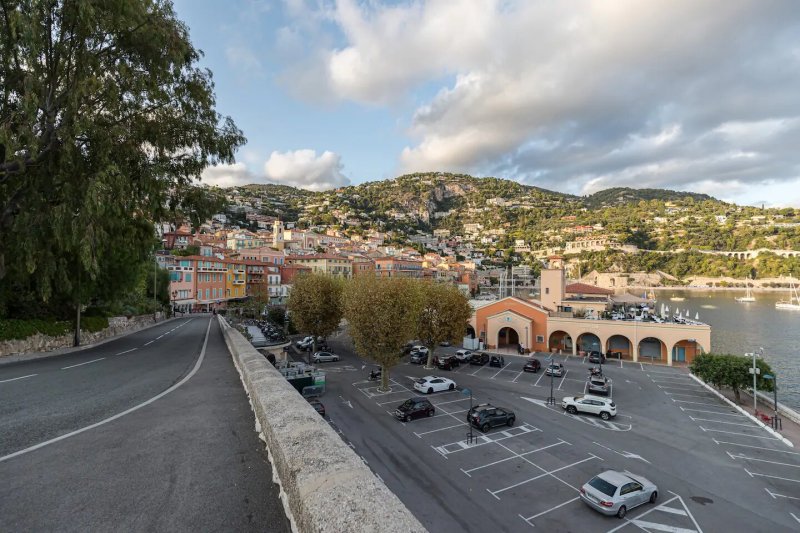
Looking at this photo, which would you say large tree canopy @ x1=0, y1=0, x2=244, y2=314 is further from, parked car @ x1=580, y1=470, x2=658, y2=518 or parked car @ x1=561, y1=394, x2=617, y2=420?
parked car @ x1=561, y1=394, x2=617, y2=420

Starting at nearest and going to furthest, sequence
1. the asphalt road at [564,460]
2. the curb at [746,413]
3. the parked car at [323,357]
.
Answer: the asphalt road at [564,460], the curb at [746,413], the parked car at [323,357]

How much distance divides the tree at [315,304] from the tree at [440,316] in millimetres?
7672

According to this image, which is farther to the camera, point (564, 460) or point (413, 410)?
point (413, 410)

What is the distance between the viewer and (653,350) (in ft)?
132

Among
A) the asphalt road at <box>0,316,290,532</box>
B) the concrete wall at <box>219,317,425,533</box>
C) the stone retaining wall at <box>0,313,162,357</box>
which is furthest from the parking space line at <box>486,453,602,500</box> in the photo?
the stone retaining wall at <box>0,313,162,357</box>

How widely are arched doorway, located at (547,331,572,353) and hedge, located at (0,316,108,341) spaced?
42194 mm

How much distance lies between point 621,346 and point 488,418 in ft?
94.8

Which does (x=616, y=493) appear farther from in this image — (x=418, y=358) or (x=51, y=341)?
(x=51, y=341)

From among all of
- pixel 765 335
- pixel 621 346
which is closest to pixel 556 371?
pixel 621 346

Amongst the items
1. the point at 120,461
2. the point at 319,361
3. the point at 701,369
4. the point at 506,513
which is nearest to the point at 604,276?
the point at 701,369

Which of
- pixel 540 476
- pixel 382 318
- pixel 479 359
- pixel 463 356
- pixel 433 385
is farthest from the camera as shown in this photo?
pixel 463 356

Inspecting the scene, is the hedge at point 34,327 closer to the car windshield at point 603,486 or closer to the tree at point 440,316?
the tree at point 440,316

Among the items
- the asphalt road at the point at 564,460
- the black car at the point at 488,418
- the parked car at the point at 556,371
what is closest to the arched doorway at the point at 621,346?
the parked car at the point at 556,371

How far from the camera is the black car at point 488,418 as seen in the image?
1997 cm
